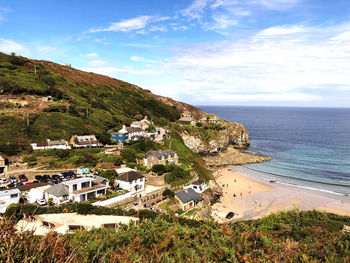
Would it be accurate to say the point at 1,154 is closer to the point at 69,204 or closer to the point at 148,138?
the point at 69,204

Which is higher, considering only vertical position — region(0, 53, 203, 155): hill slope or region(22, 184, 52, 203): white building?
region(0, 53, 203, 155): hill slope

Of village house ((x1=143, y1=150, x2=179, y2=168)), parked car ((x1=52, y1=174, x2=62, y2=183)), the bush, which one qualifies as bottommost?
the bush

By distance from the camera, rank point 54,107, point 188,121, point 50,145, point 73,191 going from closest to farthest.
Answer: point 73,191, point 50,145, point 54,107, point 188,121

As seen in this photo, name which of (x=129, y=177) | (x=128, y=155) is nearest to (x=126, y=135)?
(x=128, y=155)

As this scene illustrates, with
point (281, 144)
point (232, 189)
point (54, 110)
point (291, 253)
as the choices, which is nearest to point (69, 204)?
point (291, 253)

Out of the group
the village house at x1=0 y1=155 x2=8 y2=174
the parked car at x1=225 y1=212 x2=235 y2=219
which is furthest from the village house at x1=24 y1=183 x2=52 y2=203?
the parked car at x1=225 y1=212 x2=235 y2=219

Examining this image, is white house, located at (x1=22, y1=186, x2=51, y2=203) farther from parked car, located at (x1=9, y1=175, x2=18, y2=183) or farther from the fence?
the fence

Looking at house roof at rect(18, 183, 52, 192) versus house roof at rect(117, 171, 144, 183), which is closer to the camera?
house roof at rect(18, 183, 52, 192)

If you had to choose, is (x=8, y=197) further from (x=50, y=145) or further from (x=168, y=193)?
(x=168, y=193)
